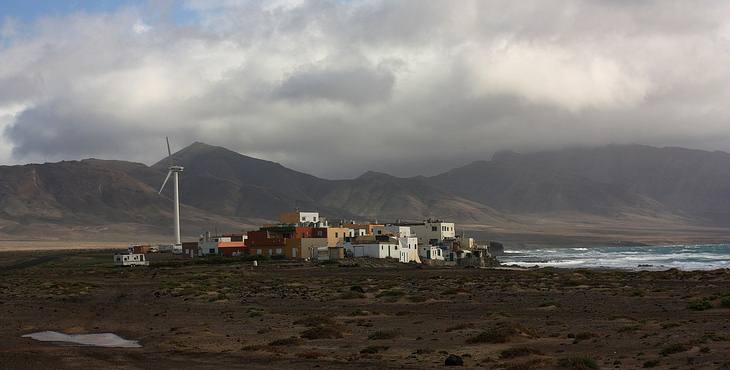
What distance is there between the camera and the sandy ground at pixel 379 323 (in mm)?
27031

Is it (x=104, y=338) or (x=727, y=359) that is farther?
(x=104, y=338)

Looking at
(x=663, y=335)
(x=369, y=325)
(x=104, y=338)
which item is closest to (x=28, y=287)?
(x=104, y=338)

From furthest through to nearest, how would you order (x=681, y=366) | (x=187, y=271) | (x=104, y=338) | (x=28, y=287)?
(x=187, y=271), (x=28, y=287), (x=104, y=338), (x=681, y=366)

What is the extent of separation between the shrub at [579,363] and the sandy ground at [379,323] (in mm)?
51

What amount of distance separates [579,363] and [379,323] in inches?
590

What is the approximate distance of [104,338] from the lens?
35.8 metres

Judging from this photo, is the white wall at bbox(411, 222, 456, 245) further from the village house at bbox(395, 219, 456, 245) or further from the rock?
the rock

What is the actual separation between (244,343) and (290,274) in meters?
49.7

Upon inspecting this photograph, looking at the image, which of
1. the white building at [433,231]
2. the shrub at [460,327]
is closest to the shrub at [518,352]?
the shrub at [460,327]

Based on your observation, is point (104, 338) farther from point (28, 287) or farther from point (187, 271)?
point (187, 271)

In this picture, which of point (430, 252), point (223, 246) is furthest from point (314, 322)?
point (223, 246)

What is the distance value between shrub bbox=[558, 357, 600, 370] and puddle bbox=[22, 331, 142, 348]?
1621 cm

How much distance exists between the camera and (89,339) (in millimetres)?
35656

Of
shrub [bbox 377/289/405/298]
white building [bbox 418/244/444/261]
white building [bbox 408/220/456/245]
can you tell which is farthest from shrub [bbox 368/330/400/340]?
white building [bbox 408/220/456/245]
